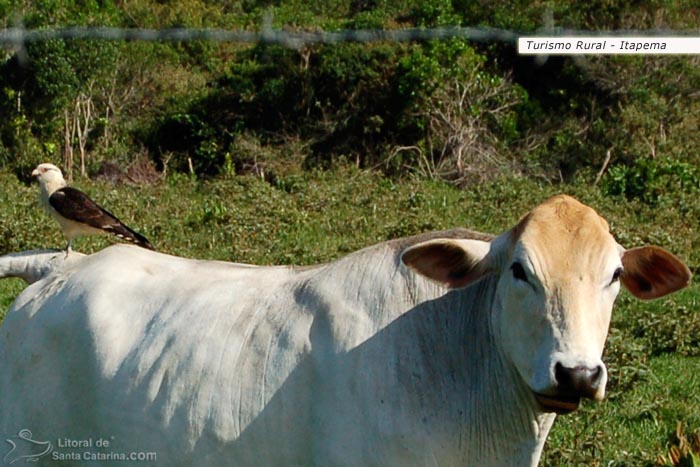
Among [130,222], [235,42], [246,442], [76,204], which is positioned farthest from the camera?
[235,42]

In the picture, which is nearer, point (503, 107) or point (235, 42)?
point (503, 107)

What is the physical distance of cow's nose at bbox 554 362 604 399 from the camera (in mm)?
3408

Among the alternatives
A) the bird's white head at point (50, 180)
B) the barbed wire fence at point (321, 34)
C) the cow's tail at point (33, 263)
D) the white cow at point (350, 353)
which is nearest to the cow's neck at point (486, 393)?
the white cow at point (350, 353)

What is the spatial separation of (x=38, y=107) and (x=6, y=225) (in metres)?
13.1

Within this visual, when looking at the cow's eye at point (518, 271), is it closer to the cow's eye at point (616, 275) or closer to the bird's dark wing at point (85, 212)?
the cow's eye at point (616, 275)

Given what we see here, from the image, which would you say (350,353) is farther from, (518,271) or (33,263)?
(33,263)

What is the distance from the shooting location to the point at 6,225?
12031mm

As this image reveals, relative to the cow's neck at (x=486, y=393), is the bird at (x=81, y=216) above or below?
below

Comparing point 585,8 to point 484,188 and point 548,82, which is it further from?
point 484,188

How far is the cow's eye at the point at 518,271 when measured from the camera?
374 cm

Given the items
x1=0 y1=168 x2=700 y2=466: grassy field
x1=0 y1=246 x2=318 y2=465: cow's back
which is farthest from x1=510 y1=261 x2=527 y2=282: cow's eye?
x1=0 y1=168 x2=700 y2=466: grassy field

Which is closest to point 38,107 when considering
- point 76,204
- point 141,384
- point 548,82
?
point 548,82

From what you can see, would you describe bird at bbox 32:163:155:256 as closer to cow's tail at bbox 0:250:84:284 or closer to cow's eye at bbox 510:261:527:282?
cow's tail at bbox 0:250:84:284

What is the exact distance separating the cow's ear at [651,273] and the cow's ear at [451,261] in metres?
0.51
